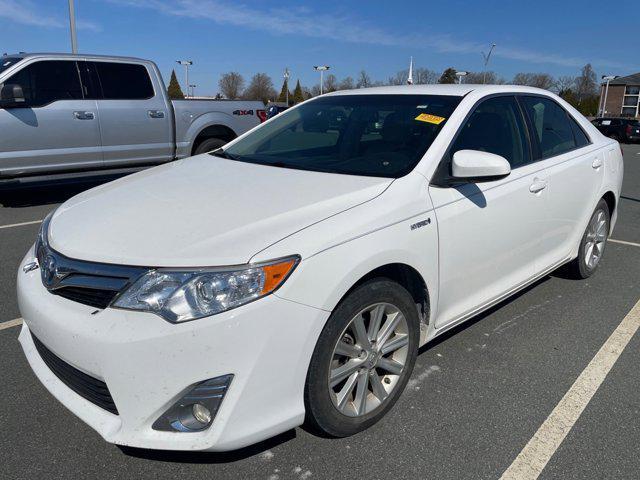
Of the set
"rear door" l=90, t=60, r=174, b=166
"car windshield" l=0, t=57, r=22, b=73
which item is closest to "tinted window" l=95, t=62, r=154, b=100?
"rear door" l=90, t=60, r=174, b=166

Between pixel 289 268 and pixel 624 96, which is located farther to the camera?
pixel 624 96

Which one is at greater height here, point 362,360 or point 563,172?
point 563,172

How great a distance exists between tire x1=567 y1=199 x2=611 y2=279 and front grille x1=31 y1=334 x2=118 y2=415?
3.79m

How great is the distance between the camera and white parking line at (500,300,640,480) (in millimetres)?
2363

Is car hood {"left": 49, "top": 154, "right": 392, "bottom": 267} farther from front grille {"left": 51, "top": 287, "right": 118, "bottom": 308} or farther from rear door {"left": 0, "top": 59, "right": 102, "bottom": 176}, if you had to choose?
rear door {"left": 0, "top": 59, "right": 102, "bottom": 176}

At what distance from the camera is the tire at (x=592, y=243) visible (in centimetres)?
449

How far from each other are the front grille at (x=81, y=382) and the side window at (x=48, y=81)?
20.2 ft

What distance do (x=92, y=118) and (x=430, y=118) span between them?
6.19 metres

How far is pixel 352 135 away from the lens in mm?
3535

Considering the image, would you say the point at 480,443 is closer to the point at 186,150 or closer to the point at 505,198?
the point at 505,198

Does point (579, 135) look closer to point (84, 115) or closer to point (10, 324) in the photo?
point (10, 324)

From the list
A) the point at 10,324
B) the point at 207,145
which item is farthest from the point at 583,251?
the point at 207,145

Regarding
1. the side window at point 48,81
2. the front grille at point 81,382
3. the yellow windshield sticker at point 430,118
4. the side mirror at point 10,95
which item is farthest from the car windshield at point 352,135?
the side window at point 48,81

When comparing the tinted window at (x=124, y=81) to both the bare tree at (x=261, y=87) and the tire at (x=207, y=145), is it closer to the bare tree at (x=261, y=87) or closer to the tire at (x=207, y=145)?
the tire at (x=207, y=145)
